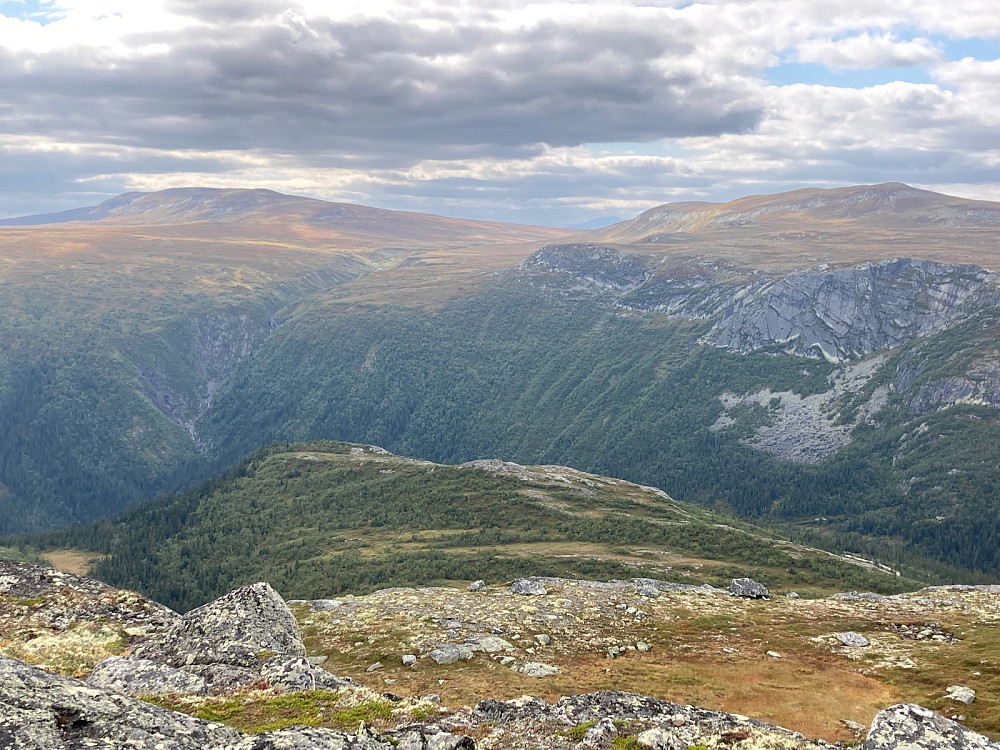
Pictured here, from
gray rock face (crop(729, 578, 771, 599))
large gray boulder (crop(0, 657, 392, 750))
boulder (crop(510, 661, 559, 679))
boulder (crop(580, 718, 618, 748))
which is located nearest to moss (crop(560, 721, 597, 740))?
boulder (crop(580, 718, 618, 748))

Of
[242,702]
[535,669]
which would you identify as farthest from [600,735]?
[535,669]

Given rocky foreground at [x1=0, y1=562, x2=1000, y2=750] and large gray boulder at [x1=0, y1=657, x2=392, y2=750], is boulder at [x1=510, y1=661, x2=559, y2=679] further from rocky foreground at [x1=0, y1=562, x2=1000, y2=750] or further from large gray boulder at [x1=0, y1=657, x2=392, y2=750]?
large gray boulder at [x1=0, y1=657, x2=392, y2=750]

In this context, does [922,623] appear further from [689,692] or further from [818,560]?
[818,560]

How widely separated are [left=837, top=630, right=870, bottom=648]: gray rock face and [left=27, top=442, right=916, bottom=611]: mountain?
45.0m

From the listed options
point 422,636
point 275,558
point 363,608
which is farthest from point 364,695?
point 275,558

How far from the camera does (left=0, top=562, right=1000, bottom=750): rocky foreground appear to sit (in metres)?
17.7

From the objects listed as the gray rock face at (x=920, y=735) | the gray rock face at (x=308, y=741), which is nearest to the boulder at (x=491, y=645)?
the gray rock face at (x=920, y=735)

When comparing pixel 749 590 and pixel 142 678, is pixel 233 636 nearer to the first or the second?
pixel 142 678

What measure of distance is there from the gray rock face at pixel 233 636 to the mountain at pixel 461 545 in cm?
6947

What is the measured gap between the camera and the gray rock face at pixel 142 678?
2633 cm

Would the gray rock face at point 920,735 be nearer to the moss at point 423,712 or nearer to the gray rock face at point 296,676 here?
the moss at point 423,712

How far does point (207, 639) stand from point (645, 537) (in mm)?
118647

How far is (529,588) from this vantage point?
71312mm

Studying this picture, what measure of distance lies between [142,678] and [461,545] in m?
115
